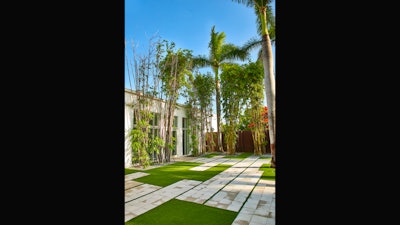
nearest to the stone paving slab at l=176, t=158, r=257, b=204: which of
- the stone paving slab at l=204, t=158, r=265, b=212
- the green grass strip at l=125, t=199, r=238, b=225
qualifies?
the stone paving slab at l=204, t=158, r=265, b=212

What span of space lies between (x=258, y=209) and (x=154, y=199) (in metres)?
1.63

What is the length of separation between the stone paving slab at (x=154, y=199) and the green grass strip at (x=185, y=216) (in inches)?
5.3

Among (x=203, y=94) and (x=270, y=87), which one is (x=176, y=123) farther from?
(x=270, y=87)

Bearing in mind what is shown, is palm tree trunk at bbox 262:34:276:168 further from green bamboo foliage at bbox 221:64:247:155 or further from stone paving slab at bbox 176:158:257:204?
green bamboo foliage at bbox 221:64:247:155

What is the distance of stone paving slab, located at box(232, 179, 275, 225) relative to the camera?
7.59 feet

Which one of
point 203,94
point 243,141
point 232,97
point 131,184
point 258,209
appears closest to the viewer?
point 258,209

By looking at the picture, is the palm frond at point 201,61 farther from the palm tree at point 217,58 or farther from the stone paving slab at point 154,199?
the stone paving slab at point 154,199

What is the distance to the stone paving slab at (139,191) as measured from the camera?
330 centimetres

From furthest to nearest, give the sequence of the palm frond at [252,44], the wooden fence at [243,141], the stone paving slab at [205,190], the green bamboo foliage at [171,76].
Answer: the wooden fence at [243,141] → the palm frond at [252,44] → the green bamboo foliage at [171,76] → the stone paving slab at [205,190]

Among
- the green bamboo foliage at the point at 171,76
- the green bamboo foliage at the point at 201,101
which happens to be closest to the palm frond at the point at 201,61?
the green bamboo foliage at the point at 201,101

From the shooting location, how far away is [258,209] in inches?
105

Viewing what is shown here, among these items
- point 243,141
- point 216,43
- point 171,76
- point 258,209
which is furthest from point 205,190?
point 216,43
